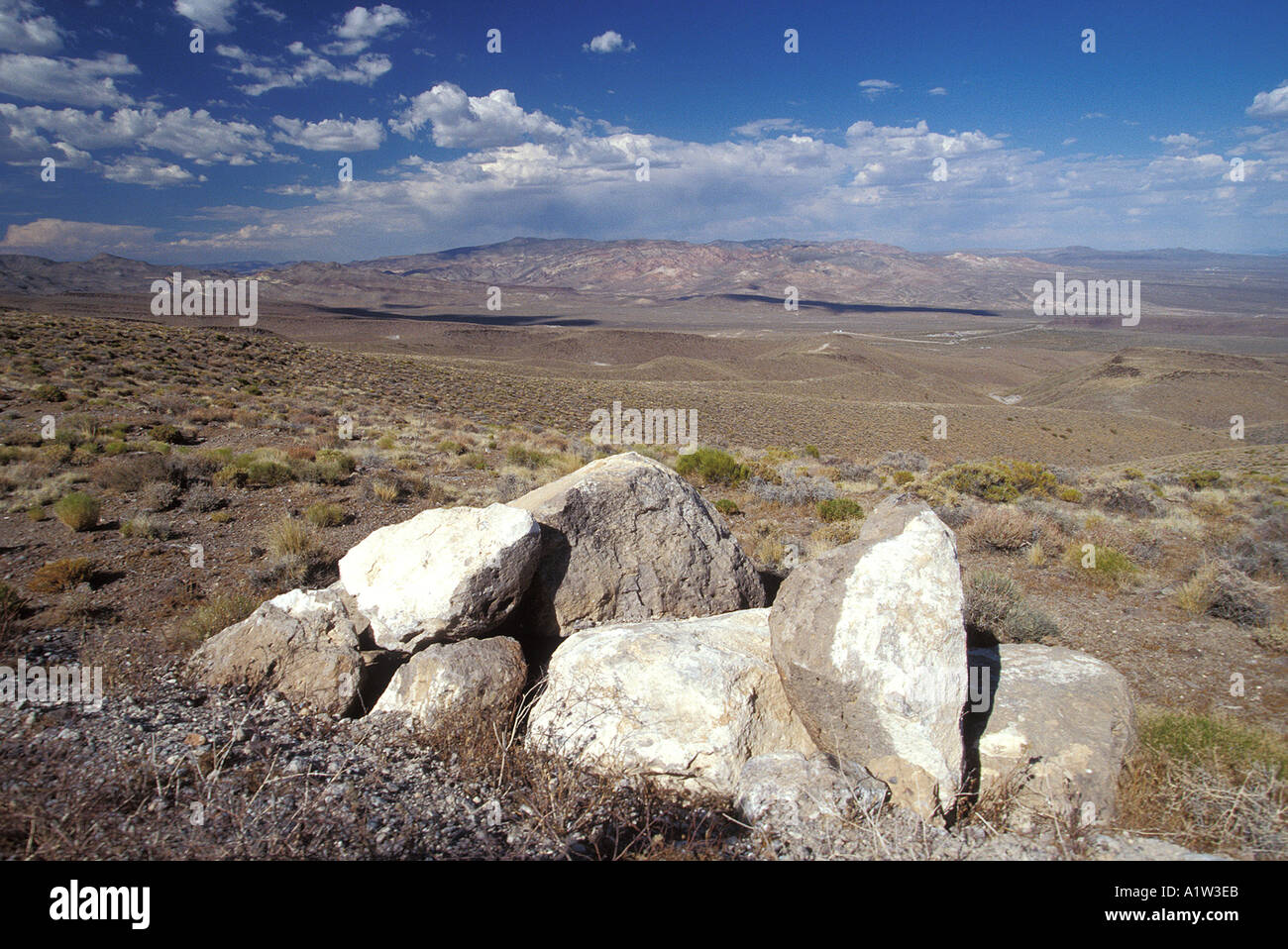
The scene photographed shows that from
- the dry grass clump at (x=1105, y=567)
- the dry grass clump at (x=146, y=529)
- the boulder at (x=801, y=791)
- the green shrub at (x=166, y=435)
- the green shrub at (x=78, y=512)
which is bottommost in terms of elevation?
the boulder at (x=801, y=791)

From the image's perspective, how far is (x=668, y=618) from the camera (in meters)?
5.53

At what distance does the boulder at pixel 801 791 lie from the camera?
3443 mm

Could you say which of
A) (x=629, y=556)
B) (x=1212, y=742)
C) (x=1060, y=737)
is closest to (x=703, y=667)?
(x=629, y=556)

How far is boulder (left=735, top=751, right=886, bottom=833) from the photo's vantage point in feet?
11.3

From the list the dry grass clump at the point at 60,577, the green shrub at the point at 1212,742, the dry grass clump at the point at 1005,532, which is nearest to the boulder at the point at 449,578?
the dry grass clump at the point at 60,577

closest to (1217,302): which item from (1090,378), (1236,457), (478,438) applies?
(1090,378)

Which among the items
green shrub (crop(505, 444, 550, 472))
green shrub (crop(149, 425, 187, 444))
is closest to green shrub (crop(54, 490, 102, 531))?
green shrub (crop(149, 425, 187, 444))

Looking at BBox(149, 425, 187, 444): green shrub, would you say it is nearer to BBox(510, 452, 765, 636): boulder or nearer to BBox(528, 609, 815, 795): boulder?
BBox(510, 452, 765, 636): boulder

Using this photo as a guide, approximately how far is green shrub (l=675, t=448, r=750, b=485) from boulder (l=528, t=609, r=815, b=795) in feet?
26.9

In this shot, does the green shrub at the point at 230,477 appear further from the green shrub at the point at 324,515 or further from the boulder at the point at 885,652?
the boulder at the point at 885,652

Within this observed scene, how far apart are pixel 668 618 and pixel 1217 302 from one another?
252539mm

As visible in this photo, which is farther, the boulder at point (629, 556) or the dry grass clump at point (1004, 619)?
the dry grass clump at point (1004, 619)

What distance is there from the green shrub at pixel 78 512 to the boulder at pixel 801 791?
874 cm

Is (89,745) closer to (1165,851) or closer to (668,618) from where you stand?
(668,618)
